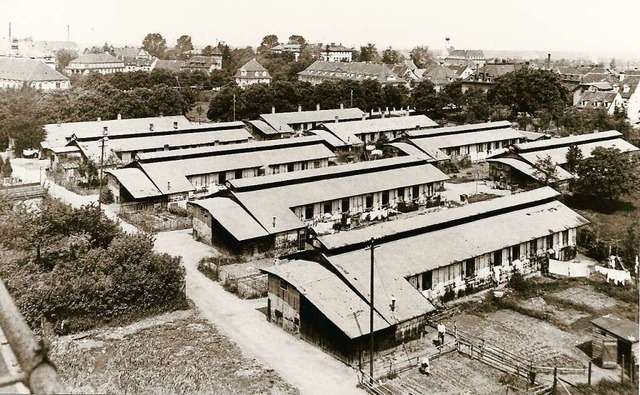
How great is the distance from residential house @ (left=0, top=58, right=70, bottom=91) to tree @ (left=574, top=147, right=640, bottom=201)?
74255 millimetres

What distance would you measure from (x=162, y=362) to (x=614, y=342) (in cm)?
1518

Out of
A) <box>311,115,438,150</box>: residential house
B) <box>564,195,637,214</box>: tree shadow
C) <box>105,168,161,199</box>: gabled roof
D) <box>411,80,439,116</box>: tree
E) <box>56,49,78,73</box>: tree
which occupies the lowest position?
<box>564,195,637,214</box>: tree shadow

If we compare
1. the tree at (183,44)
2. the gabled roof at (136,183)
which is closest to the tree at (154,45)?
the tree at (183,44)

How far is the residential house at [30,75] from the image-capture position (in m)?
87.4

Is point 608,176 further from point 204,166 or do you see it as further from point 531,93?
point 531,93

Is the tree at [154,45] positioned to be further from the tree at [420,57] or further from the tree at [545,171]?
the tree at [545,171]

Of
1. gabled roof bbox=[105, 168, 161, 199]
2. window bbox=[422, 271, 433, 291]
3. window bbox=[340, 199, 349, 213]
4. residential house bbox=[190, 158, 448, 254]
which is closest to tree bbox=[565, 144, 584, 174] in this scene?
residential house bbox=[190, 158, 448, 254]

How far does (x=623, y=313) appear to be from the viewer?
81.7ft

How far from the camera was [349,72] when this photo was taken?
102m

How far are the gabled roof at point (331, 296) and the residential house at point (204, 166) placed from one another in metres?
18.6

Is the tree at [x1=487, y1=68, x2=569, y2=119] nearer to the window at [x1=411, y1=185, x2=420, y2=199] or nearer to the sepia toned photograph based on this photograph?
the sepia toned photograph

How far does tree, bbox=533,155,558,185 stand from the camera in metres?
43.9

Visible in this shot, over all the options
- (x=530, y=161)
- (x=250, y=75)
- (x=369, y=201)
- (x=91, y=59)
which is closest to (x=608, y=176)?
(x=530, y=161)

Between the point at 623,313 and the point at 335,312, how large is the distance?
12.9m
